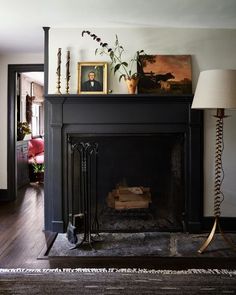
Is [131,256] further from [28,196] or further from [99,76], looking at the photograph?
[28,196]

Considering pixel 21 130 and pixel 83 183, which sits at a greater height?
pixel 21 130

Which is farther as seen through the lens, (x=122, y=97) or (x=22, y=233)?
(x=22, y=233)

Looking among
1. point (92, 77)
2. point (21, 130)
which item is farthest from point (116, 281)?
point (21, 130)

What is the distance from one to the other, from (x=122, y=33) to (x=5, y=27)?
127cm

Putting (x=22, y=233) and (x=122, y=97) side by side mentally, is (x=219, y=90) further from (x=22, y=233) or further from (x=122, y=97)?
(x=22, y=233)

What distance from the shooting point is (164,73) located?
140 inches

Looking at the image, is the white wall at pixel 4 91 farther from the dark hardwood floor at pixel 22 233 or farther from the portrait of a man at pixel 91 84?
the portrait of a man at pixel 91 84

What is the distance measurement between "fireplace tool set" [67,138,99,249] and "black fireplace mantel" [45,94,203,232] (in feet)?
0.28

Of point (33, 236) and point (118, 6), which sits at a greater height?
point (118, 6)

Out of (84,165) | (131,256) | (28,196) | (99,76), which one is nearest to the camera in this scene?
(131,256)

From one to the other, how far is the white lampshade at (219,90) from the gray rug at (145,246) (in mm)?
1302

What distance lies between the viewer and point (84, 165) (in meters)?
3.31

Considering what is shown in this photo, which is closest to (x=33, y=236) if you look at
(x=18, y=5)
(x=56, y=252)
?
(x=56, y=252)

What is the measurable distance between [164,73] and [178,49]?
30cm
